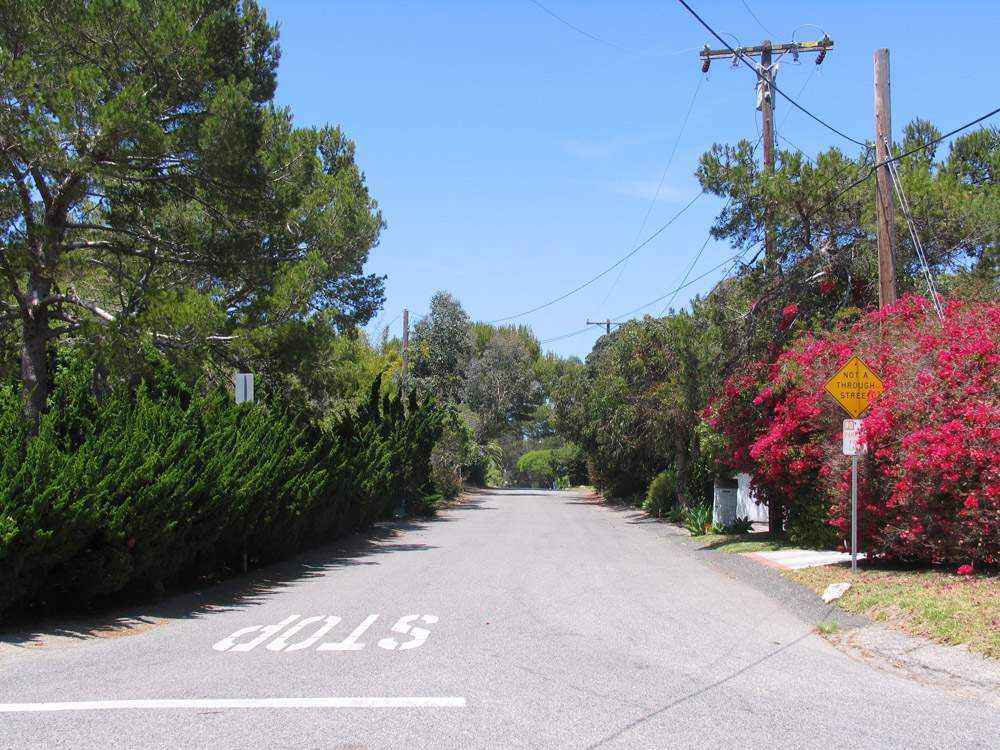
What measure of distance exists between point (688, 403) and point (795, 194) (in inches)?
303

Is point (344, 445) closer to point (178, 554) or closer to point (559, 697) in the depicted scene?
point (178, 554)

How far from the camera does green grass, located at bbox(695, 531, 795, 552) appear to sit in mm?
18969

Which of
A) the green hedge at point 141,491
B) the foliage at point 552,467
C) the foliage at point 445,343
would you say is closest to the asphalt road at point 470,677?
the green hedge at point 141,491

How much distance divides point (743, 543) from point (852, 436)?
7.50 m

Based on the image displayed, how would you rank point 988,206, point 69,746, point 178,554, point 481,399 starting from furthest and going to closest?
point 481,399, point 988,206, point 178,554, point 69,746

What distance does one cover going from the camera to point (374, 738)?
5.96 meters

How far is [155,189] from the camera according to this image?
53.5 ft

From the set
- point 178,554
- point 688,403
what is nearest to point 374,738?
point 178,554

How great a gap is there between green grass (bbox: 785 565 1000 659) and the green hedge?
8.69m

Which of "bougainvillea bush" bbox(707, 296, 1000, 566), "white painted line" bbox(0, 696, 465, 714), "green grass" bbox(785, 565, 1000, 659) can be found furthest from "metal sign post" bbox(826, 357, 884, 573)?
"white painted line" bbox(0, 696, 465, 714)

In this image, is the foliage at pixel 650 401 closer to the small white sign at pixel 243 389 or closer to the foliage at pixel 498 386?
the small white sign at pixel 243 389

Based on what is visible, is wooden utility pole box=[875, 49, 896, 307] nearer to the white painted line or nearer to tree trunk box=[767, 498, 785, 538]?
tree trunk box=[767, 498, 785, 538]

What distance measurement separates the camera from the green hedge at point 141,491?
9477 millimetres

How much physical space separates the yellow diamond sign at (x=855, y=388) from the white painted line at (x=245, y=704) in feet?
29.0
